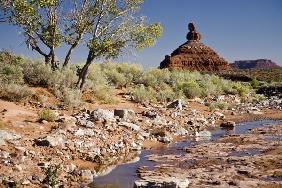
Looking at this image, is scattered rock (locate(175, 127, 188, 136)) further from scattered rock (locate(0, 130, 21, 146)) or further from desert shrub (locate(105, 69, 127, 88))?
desert shrub (locate(105, 69, 127, 88))

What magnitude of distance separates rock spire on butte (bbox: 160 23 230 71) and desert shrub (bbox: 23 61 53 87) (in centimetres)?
8841

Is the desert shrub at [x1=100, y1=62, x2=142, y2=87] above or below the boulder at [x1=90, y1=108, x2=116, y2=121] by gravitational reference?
above

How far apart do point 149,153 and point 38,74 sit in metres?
8.03

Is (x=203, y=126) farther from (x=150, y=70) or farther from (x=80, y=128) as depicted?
(x=150, y=70)

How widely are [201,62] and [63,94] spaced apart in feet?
324

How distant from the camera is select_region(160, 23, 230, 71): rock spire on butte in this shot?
112m

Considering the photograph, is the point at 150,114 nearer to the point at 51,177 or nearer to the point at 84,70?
the point at 84,70

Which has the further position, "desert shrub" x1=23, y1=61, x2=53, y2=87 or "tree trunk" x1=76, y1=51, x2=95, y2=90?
"tree trunk" x1=76, y1=51, x2=95, y2=90

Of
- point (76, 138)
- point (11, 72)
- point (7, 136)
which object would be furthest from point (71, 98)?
point (7, 136)

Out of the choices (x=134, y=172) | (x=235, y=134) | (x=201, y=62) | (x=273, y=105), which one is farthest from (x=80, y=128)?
(x=201, y=62)

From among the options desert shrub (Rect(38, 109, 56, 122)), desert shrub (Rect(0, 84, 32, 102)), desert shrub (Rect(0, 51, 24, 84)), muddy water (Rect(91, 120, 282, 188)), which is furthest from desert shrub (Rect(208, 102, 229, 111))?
desert shrub (Rect(38, 109, 56, 122))

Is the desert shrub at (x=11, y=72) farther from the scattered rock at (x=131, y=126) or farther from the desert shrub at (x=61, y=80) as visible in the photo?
the scattered rock at (x=131, y=126)

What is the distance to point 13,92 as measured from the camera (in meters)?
16.0

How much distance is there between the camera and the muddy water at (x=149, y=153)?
31.4ft
